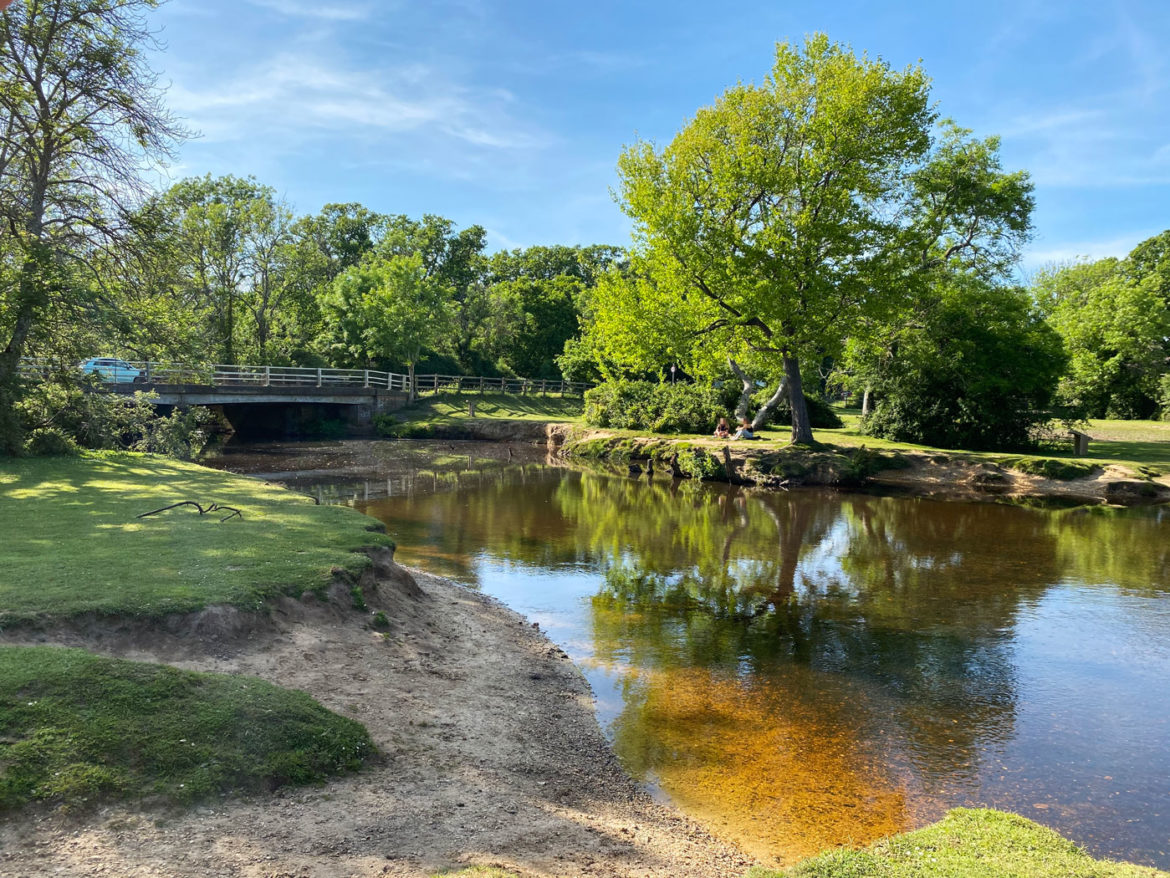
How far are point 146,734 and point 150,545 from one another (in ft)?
15.5

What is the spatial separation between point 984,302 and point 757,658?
83.3ft

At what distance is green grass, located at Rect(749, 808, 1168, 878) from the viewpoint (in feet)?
13.3

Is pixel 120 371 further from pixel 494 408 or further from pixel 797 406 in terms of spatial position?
pixel 797 406

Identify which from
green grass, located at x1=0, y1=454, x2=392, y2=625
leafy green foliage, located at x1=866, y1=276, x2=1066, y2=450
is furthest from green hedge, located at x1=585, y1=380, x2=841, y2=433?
green grass, located at x1=0, y1=454, x2=392, y2=625

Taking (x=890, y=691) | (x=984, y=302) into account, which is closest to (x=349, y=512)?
(x=890, y=691)

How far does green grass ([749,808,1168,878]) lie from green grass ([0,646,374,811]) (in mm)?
3262

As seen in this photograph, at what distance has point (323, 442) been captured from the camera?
38688 millimetres

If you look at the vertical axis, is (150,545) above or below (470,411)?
below

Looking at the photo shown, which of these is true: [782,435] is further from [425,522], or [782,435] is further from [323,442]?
[323,442]

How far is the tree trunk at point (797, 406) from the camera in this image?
27094 mm

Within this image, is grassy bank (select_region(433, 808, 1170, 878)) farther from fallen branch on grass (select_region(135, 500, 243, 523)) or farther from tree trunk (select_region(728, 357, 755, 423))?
tree trunk (select_region(728, 357, 755, 423))

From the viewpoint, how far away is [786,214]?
26.0 m

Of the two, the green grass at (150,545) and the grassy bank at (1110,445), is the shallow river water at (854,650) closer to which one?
the green grass at (150,545)

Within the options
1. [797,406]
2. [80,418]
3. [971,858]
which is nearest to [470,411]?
[797,406]
